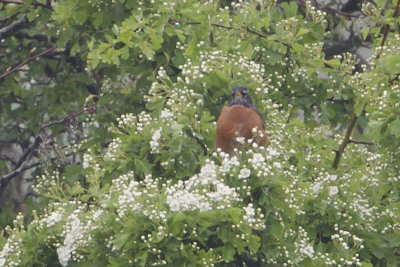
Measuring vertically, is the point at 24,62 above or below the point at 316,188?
below

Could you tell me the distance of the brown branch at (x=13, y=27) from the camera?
9.51 metres

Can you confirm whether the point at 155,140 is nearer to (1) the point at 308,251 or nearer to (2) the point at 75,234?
(2) the point at 75,234

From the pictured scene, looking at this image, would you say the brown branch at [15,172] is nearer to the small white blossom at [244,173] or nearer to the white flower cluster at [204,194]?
the white flower cluster at [204,194]

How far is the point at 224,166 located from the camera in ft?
19.8

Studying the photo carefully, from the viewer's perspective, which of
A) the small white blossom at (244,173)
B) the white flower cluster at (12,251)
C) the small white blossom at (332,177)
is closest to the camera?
the small white blossom at (244,173)

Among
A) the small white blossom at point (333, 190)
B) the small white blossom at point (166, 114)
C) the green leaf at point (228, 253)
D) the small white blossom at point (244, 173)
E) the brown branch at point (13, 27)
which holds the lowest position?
the brown branch at point (13, 27)

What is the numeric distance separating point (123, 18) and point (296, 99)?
59.0 inches

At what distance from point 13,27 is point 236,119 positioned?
10.1ft

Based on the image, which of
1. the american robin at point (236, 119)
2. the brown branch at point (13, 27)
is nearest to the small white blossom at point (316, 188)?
the american robin at point (236, 119)

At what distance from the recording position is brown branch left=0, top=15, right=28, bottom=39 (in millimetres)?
9508

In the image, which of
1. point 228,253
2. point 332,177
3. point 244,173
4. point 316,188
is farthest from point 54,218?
point 332,177

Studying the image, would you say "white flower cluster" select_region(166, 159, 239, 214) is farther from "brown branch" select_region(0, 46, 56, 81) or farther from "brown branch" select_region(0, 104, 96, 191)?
"brown branch" select_region(0, 46, 56, 81)

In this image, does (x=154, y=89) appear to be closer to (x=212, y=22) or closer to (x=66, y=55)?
(x=212, y=22)

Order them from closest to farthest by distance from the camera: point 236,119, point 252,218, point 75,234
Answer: point 252,218 < point 75,234 < point 236,119
